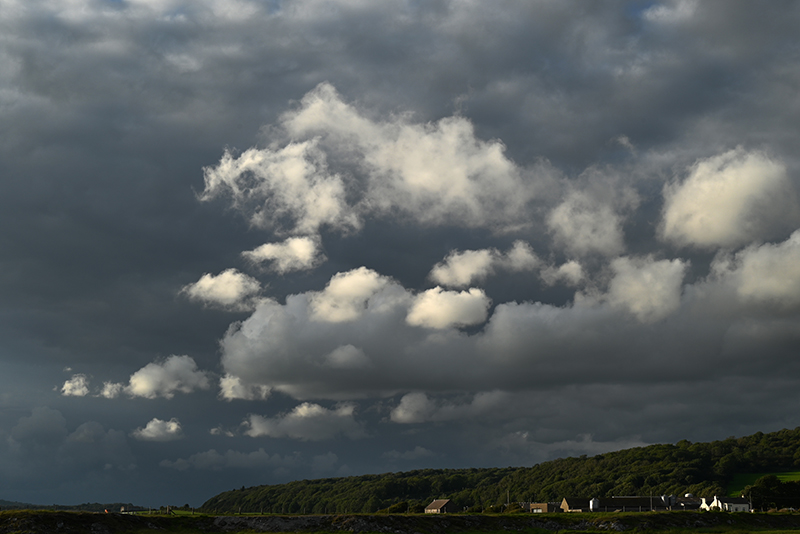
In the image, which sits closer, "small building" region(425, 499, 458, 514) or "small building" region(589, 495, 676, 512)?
"small building" region(425, 499, 458, 514)

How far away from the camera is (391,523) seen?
105062 millimetres

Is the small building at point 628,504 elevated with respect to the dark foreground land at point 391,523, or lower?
lower

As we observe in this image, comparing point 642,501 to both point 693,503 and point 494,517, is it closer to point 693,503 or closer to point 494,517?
point 693,503

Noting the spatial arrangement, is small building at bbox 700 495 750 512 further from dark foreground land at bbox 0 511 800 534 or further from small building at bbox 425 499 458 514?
small building at bbox 425 499 458 514

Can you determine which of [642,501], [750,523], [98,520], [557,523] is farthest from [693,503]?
[98,520]

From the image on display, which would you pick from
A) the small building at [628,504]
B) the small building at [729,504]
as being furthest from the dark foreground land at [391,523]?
the small building at [628,504]

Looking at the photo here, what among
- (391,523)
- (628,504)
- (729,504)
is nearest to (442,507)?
(628,504)

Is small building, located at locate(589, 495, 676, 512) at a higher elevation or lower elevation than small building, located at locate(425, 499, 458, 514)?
lower

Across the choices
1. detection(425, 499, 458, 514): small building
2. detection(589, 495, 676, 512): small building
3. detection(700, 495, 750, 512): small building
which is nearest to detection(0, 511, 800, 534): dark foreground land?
detection(700, 495, 750, 512): small building

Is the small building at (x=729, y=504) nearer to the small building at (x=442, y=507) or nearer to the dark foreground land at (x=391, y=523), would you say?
the dark foreground land at (x=391, y=523)

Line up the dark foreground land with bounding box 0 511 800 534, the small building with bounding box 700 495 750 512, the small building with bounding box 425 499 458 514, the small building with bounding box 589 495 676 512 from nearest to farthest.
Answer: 1. the dark foreground land with bounding box 0 511 800 534
2. the small building with bounding box 425 499 458 514
3. the small building with bounding box 700 495 750 512
4. the small building with bounding box 589 495 676 512

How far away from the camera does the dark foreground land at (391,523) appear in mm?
89938

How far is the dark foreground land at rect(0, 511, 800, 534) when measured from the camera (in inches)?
3541

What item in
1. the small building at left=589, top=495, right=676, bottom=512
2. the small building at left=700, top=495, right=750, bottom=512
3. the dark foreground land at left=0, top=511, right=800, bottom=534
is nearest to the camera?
the dark foreground land at left=0, top=511, right=800, bottom=534
